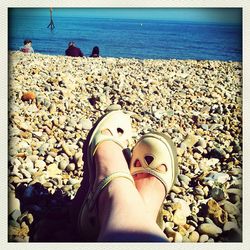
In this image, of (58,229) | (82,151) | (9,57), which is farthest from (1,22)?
(58,229)

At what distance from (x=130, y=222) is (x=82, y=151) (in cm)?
68

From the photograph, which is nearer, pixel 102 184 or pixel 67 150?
pixel 102 184

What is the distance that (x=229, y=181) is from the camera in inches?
63.6

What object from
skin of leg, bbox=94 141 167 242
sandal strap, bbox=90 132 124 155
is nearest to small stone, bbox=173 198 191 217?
skin of leg, bbox=94 141 167 242

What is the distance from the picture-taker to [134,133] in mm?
1929

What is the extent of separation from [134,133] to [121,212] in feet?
2.78

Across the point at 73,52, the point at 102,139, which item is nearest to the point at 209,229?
the point at 102,139

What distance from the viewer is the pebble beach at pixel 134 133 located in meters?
1.39

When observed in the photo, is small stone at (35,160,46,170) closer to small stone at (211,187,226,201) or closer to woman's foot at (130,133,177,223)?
woman's foot at (130,133,177,223)

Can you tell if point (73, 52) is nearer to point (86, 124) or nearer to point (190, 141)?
point (86, 124)

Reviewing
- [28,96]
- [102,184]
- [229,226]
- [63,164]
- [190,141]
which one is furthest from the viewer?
[28,96]

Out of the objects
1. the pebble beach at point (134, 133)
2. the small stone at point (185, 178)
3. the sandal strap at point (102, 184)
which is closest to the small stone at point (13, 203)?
the pebble beach at point (134, 133)

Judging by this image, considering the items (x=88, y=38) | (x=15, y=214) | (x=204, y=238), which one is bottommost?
(x=204, y=238)
